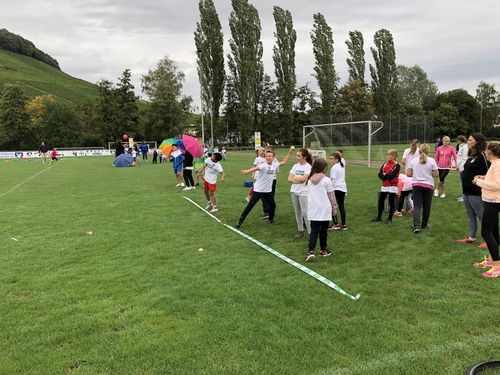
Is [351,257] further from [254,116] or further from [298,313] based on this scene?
[254,116]

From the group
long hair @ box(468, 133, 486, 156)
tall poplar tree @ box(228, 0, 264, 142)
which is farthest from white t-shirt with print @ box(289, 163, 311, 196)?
tall poplar tree @ box(228, 0, 264, 142)

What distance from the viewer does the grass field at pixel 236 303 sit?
347 centimetres

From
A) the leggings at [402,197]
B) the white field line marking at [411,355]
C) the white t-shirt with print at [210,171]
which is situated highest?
the white t-shirt with print at [210,171]

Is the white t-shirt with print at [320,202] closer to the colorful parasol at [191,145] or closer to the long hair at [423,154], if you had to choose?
the long hair at [423,154]

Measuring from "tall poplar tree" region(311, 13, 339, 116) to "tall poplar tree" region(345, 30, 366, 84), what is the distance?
20.9ft

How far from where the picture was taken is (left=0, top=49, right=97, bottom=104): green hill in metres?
106

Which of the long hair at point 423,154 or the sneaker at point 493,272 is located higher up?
the long hair at point 423,154

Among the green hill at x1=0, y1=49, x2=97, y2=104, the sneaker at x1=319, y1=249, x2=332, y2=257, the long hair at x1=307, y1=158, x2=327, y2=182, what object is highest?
the green hill at x1=0, y1=49, x2=97, y2=104

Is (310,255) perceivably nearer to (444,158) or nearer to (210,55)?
(444,158)

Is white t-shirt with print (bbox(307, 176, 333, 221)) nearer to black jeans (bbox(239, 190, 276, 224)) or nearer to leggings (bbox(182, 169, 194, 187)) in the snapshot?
black jeans (bbox(239, 190, 276, 224))

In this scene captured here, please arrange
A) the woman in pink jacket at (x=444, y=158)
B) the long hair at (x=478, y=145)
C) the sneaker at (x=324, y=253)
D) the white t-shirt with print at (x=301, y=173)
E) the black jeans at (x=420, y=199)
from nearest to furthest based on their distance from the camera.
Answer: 1. the long hair at (x=478, y=145)
2. the sneaker at (x=324, y=253)
3. the white t-shirt with print at (x=301, y=173)
4. the black jeans at (x=420, y=199)
5. the woman in pink jacket at (x=444, y=158)

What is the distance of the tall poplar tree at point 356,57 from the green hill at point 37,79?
75.2m

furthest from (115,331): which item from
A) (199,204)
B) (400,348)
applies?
(199,204)

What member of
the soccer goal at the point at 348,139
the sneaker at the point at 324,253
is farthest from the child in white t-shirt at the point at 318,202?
the soccer goal at the point at 348,139
